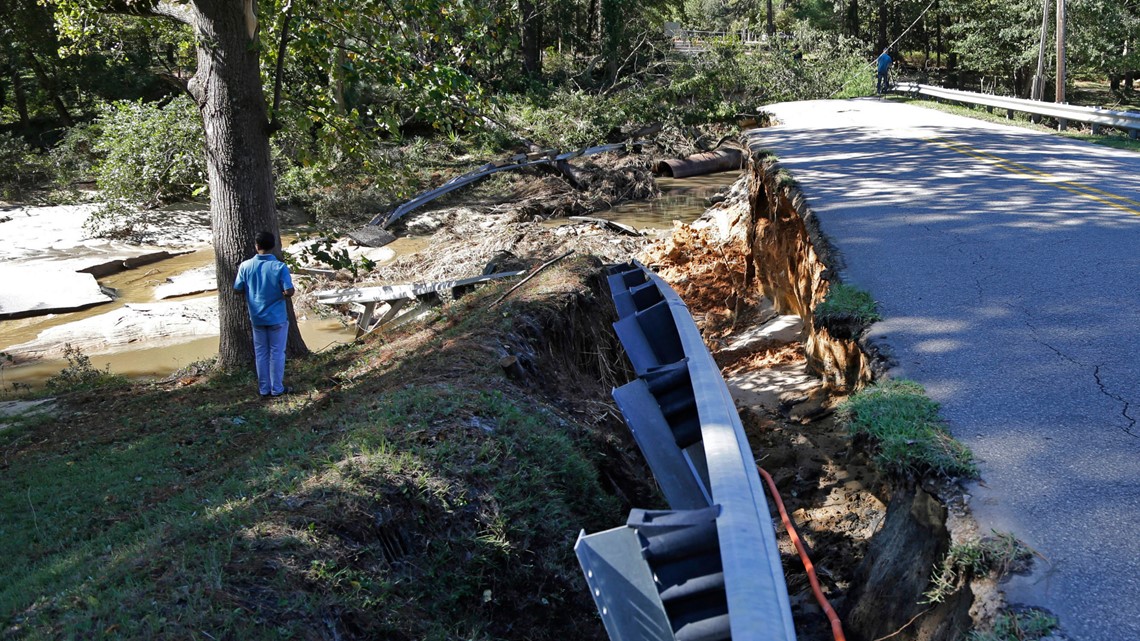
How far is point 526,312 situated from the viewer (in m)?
8.27

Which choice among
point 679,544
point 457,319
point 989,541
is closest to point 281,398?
point 457,319

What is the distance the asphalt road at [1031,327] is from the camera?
3811mm

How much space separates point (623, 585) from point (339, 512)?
1.92 meters

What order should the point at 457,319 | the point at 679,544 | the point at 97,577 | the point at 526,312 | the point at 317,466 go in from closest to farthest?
the point at 679,544
the point at 97,577
the point at 317,466
the point at 526,312
the point at 457,319

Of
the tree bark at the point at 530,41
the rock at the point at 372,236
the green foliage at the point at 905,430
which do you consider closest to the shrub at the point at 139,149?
the rock at the point at 372,236

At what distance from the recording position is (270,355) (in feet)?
28.7

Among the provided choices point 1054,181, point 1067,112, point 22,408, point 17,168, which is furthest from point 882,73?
point 22,408

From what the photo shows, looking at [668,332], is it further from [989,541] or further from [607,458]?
[989,541]

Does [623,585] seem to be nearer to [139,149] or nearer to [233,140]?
[233,140]

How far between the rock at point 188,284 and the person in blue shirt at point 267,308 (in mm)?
8416

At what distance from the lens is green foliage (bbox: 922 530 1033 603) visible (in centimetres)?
367

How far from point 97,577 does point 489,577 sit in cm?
198

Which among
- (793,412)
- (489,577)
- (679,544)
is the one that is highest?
(679,544)

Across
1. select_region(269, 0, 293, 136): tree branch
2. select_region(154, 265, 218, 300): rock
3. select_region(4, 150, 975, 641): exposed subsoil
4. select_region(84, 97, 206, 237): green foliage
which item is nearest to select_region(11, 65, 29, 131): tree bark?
select_region(84, 97, 206, 237): green foliage
